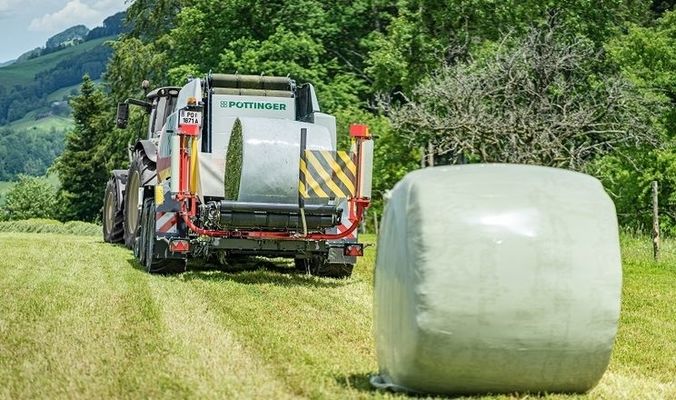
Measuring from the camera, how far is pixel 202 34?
45.2 meters

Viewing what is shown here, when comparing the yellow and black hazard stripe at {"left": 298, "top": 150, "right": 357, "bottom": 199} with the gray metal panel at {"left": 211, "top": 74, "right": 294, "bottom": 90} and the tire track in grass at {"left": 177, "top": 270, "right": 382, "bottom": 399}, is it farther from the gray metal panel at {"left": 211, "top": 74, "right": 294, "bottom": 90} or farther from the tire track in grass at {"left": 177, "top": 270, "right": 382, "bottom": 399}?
the gray metal panel at {"left": 211, "top": 74, "right": 294, "bottom": 90}

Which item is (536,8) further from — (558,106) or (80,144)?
(80,144)

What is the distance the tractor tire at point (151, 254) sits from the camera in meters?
16.8

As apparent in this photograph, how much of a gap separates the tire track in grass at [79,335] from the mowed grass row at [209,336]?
0.04ft

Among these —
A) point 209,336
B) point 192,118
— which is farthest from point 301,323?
point 192,118

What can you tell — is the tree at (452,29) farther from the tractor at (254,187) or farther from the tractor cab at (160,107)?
the tractor at (254,187)

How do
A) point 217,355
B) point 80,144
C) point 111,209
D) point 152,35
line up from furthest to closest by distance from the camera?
point 80,144, point 152,35, point 111,209, point 217,355

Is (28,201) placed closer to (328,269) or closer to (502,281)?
(328,269)

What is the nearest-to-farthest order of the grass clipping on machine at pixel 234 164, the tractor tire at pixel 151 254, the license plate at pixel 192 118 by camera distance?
the grass clipping on machine at pixel 234 164 → the tractor tire at pixel 151 254 → the license plate at pixel 192 118

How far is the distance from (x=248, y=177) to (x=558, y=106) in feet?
67.6

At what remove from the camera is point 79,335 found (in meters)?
10.0

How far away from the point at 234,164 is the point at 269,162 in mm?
516

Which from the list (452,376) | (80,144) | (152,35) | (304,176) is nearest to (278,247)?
(304,176)

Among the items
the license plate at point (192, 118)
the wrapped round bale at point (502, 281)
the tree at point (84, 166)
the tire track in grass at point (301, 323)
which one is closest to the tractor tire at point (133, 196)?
the license plate at point (192, 118)
